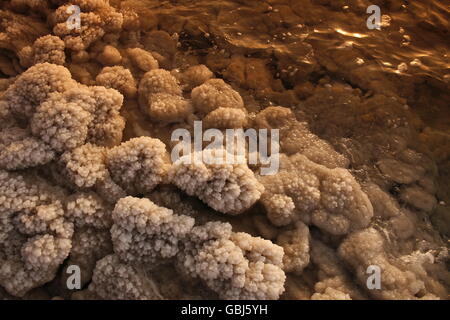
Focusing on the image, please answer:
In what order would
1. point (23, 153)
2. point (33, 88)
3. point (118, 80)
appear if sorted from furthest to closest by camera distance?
point (118, 80), point (33, 88), point (23, 153)

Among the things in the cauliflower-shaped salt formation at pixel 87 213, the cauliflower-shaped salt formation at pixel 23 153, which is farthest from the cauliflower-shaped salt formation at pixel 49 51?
the cauliflower-shaped salt formation at pixel 87 213

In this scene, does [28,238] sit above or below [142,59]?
below

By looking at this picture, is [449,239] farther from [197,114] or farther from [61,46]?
[61,46]

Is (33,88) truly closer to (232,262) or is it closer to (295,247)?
(232,262)

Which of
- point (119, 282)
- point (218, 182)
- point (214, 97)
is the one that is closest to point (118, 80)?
point (214, 97)

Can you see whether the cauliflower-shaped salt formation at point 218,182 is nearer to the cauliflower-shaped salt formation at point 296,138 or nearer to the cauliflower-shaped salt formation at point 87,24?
the cauliflower-shaped salt formation at point 296,138
